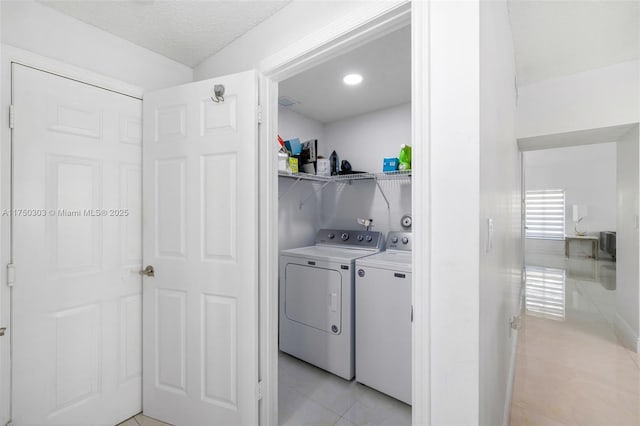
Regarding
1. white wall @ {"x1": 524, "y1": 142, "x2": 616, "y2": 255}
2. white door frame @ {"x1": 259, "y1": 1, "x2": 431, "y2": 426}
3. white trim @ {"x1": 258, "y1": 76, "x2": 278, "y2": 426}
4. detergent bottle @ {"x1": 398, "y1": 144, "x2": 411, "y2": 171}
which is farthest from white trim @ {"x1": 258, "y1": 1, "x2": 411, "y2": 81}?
white wall @ {"x1": 524, "y1": 142, "x2": 616, "y2": 255}

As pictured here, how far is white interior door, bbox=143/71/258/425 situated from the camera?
1541 millimetres

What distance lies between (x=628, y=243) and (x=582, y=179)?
464 cm

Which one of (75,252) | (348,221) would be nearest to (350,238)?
(348,221)

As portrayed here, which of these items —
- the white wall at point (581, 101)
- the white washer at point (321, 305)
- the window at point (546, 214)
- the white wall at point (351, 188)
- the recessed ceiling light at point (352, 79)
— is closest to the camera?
the white washer at point (321, 305)

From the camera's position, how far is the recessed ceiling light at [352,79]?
2328 mm

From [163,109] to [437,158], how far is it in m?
1.63

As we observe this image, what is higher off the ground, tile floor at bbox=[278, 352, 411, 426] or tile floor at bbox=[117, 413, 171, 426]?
tile floor at bbox=[117, 413, 171, 426]

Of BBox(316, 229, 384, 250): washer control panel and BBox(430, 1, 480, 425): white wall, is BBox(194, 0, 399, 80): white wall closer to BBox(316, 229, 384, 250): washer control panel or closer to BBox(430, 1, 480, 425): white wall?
BBox(430, 1, 480, 425): white wall

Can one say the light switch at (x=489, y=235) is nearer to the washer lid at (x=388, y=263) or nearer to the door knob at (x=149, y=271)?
the washer lid at (x=388, y=263)

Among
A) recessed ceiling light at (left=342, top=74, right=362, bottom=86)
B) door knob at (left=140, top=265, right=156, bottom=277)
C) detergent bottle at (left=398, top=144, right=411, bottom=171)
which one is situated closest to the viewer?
door knob at (left=140, top=265, right=156, bottom=277)

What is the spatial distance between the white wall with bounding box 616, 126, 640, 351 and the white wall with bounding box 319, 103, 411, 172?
205 cm

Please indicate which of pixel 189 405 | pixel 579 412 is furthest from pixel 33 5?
pixel 579 412

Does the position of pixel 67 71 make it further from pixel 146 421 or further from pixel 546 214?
pixel 546 214

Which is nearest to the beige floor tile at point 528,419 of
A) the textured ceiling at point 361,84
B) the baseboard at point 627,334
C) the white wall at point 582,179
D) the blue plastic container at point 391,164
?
the baseboard at point 627,334
